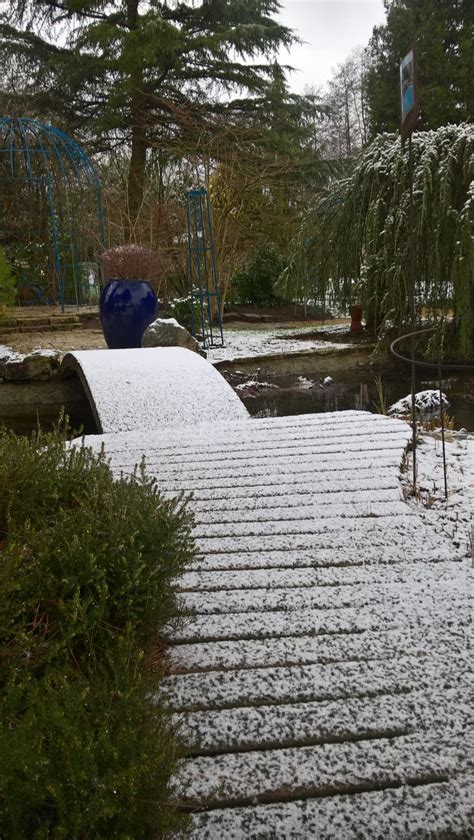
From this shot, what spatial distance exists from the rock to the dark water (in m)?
1.59

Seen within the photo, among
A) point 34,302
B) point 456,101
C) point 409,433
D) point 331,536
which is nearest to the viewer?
point 331,536

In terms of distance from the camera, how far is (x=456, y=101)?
14.2 m

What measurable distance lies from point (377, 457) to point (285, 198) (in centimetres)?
1084

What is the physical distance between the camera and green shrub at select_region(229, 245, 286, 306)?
12.0m

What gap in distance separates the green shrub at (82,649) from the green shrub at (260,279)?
9.95m

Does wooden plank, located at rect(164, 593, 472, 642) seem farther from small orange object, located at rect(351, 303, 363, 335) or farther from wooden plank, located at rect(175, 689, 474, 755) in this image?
small orange object, located at rect(351, 303, 363, 335)

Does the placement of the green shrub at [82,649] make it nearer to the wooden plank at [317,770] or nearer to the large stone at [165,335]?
the wooden plank at [317,770]

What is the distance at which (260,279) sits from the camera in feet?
39.8

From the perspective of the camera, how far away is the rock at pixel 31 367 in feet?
20.1

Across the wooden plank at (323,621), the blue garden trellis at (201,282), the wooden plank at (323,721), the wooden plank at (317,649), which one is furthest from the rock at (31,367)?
the wooden plank at (323,721)

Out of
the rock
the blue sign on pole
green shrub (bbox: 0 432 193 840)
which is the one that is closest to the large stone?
the rock

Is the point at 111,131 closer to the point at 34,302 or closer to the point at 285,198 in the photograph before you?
the point at 285,198

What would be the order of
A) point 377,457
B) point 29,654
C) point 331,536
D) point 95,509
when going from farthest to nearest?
point 377,457 → point 331,536 → point 95,509 → point 29,654

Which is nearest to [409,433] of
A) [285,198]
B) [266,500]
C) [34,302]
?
[266,500]
